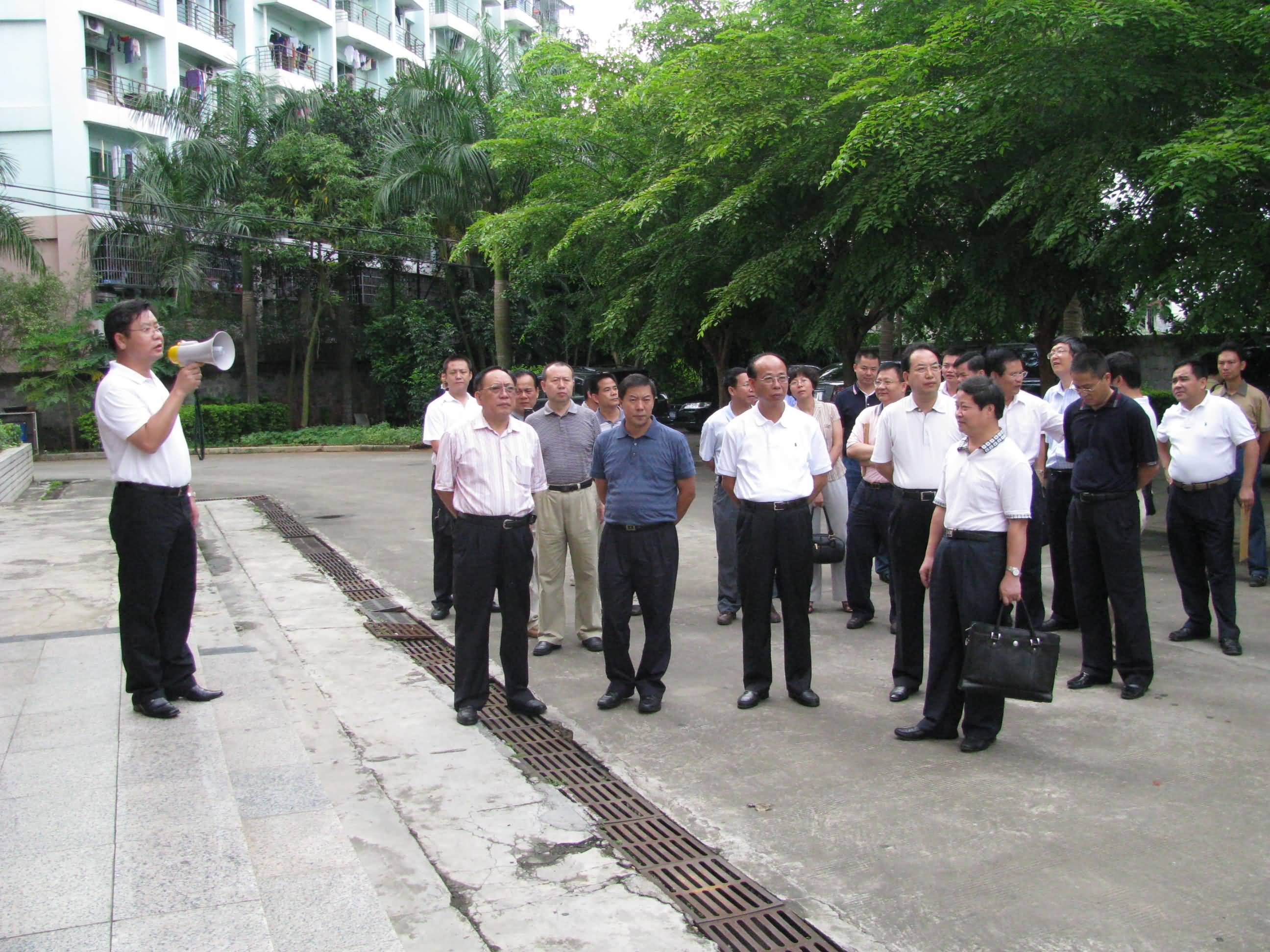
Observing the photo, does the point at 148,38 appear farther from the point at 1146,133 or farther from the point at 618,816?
the point at 618,816

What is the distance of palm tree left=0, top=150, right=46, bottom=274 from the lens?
75.8 feet

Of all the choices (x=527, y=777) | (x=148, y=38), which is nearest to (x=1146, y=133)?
(x=527, y=777)

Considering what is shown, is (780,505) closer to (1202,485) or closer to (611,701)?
(611,701)

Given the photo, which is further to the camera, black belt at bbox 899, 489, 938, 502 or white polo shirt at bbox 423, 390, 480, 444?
white polo shirt at bbox 423, 390, 480, 444

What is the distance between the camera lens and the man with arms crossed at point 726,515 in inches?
297

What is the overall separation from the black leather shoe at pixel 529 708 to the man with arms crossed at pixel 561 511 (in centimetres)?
135

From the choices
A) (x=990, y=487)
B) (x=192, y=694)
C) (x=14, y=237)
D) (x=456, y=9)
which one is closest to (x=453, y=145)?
(x=14, y=237)

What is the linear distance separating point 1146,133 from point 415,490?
Result: 10.4 meters

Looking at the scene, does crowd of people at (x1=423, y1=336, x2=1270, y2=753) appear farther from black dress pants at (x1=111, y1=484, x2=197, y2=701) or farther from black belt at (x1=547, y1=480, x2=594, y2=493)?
black dress pants at (x1=111, y1=484, x2=197, y2=701)

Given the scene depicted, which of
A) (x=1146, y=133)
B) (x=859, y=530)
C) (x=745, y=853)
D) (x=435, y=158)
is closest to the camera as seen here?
(x=745, y=853)

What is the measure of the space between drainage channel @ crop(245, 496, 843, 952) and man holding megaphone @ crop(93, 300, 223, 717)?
1.65m

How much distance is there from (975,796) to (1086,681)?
1790 millimetres

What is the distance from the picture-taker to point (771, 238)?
15.1m

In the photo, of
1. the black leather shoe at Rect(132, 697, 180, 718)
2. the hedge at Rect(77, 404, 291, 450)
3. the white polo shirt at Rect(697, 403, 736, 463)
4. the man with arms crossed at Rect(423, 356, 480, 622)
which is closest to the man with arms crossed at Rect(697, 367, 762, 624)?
the white polo shirt at Rect(697, 403, 736, 463)
